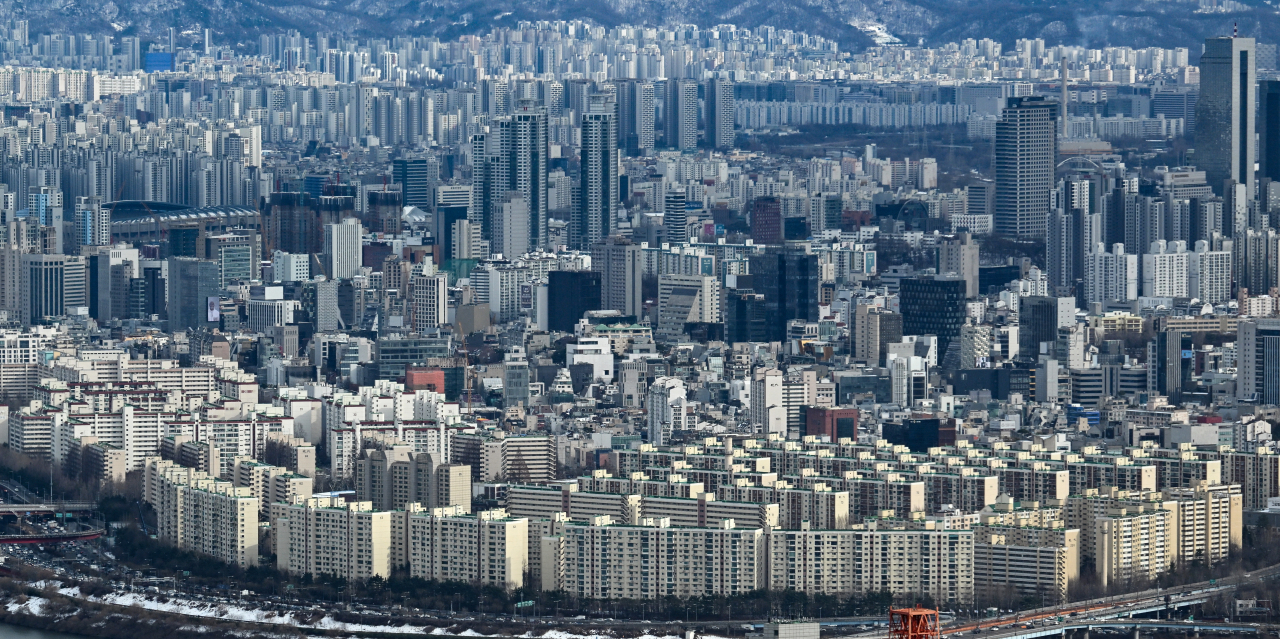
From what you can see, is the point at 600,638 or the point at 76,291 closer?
the point at 600,638

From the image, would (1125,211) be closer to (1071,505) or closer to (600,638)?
(1071,505)

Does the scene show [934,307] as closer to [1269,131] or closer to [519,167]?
[519,167]

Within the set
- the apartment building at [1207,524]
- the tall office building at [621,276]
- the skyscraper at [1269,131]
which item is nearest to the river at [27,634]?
the apartment building at [1207,524]

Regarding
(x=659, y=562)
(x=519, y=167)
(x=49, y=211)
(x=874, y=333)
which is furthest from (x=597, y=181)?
(x=659, y=562)

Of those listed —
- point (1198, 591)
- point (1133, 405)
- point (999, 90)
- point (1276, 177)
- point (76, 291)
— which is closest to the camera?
point (1198, 591)

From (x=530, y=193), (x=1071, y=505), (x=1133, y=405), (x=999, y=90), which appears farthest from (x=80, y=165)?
(x=1071, y=505)

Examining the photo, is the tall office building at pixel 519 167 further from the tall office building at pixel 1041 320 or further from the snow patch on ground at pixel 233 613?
the snow patch on ground at pixel 233 613
